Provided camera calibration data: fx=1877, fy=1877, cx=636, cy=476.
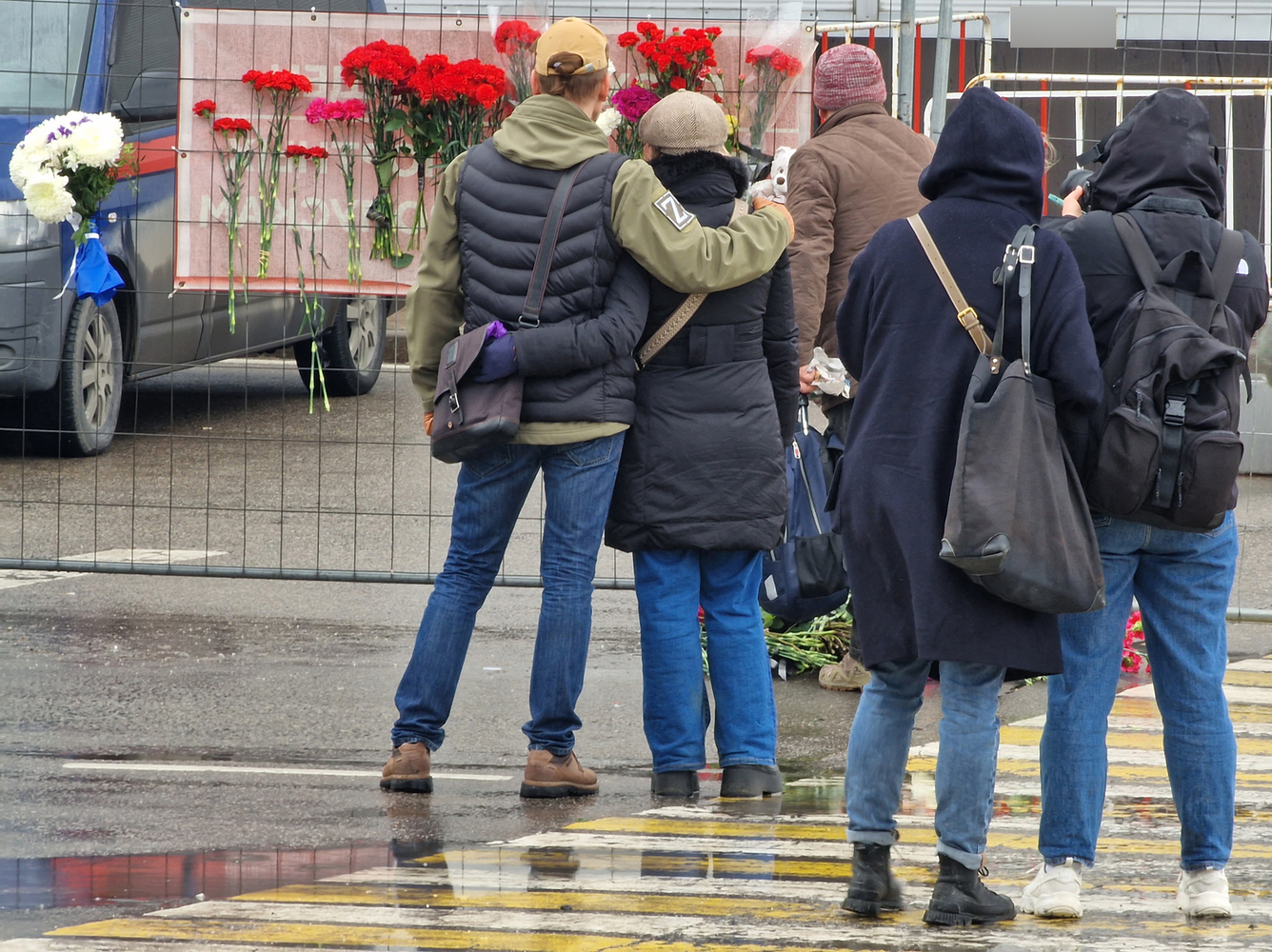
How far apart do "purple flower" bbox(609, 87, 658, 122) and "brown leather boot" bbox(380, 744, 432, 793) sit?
2.54 m

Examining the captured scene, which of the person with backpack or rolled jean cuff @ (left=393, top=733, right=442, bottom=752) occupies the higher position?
the person with backpack

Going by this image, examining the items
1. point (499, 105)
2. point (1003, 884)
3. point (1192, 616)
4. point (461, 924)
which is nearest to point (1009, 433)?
point (1192, 616)

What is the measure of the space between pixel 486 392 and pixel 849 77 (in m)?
2.03

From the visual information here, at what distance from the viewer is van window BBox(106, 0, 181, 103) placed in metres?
8.04

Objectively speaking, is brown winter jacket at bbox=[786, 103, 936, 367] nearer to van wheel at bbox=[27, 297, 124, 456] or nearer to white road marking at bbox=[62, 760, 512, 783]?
white road marking at bbox=[62, 760, 512, 783]

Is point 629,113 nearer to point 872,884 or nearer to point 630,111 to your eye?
point 630,111

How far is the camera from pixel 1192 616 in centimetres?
407

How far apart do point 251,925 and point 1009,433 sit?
6.21ft

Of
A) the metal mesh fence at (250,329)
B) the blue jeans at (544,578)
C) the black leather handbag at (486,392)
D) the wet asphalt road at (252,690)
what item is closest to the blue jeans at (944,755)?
the wet asphalt road at (252,690)

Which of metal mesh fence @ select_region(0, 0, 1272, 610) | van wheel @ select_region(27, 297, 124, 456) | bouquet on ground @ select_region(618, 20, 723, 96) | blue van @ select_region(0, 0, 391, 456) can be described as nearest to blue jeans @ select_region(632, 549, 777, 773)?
bouquet on ground @ select_region(618, 20, 723, 96)

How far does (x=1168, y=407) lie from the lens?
3939 millimetres

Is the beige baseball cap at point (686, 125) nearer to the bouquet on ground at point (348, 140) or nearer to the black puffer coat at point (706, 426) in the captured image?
the black puffer coat at point (706, 426)

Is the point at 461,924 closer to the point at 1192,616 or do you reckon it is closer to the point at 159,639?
the point at 1192,616

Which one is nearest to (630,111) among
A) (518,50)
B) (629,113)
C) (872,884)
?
(629,113)
